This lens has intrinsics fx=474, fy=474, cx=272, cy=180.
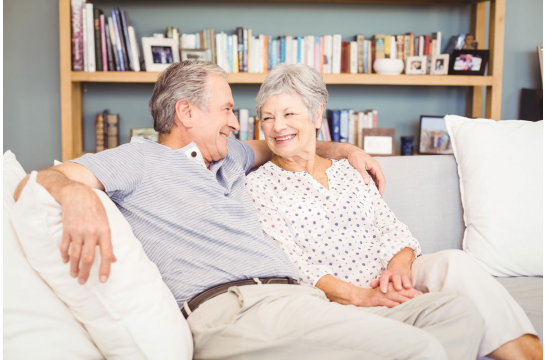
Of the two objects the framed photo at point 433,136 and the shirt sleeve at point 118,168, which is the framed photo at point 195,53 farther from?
the shirt sleeve at point 118,168

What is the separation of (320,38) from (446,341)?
208 cm

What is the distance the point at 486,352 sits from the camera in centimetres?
118

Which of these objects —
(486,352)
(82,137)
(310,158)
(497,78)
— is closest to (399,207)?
(310,158)

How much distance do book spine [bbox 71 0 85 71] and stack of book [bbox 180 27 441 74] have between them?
55 cm

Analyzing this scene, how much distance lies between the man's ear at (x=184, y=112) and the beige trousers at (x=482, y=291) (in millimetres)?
832

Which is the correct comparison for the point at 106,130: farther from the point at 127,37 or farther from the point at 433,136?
the point at 433,136

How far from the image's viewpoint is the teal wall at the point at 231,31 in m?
2.82

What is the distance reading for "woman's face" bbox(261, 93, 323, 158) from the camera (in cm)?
156

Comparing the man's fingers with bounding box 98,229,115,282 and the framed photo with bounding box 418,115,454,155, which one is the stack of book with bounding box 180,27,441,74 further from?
the man's fingers with bounding box 98,229,115,282

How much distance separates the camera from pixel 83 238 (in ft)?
3.00

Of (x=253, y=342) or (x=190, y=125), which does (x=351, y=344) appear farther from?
(x=190, y=125)

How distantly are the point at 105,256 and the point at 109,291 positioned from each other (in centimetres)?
8

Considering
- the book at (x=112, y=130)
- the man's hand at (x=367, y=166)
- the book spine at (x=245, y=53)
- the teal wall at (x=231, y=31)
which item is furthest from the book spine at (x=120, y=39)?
the man's hand at (x=367, y=166)

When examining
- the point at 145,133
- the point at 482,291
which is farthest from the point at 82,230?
the point at 145,133
